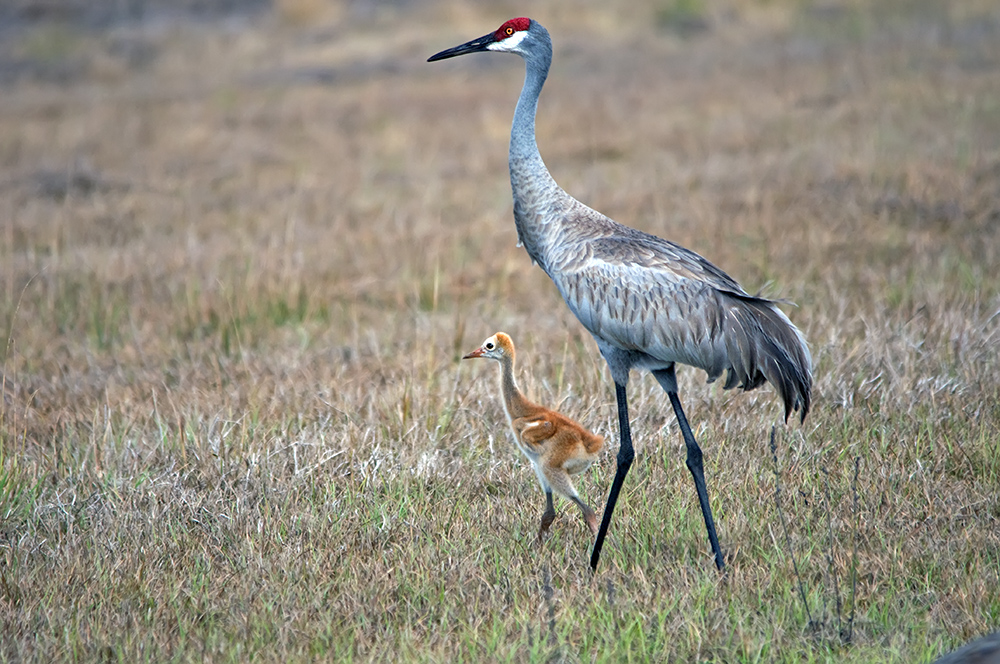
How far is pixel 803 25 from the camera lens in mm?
22234

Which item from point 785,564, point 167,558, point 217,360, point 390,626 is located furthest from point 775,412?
point 217,360

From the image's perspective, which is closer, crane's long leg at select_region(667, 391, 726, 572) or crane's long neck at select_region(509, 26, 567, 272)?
crane's long leg at select_region(667, 391, 726, 572)

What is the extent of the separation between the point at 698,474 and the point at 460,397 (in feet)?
5.77

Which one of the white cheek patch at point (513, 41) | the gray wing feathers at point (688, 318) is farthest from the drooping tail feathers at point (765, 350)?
the white cheek patch at point (513, 41)

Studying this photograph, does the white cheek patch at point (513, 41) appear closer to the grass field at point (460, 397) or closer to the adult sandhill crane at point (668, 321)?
the adult sandhill crane at point (668, 321)

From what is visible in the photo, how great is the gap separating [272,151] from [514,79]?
5993 mm

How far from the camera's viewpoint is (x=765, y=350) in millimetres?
3750

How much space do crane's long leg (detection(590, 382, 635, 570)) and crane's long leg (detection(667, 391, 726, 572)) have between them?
7.2 inches

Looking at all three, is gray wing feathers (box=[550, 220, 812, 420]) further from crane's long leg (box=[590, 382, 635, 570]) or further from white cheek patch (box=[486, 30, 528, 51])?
white cheek patch (box=[486, 30, 528, 51])

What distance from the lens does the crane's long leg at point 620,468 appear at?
12.2ft

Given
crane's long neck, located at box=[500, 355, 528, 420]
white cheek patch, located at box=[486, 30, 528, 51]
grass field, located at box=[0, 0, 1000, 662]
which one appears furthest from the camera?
white cheek patch, located at box=[486, 30, 528, 51]

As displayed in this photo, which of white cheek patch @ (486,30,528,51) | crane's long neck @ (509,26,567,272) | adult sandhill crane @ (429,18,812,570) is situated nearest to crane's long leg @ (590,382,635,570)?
adult sandhill crane @ (429,18,812,570)

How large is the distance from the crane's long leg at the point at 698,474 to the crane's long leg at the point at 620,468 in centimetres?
18

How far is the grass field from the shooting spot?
11.2ft
